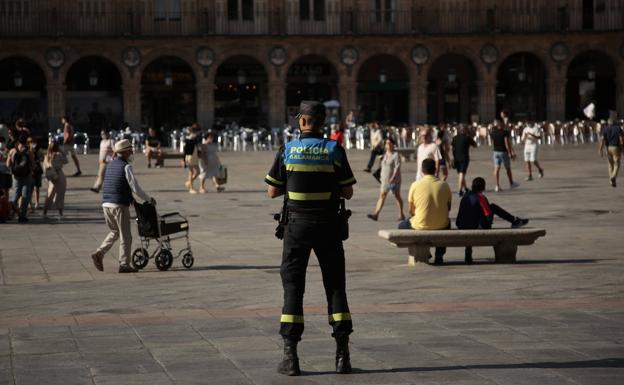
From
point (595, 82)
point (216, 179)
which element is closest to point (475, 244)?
point (216, 179)

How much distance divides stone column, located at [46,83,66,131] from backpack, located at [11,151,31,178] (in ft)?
101

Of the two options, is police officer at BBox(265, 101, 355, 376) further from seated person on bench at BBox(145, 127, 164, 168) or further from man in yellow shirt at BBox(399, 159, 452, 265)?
seated person on bench at BBox(145, 127, 164, 168)

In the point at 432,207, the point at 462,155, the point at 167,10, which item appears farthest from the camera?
the point at 167,10

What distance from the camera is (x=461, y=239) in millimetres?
16344

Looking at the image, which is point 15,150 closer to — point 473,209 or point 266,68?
point 473,209

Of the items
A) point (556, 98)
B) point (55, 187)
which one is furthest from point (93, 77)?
point (55, 187)

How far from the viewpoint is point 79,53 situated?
180 feet

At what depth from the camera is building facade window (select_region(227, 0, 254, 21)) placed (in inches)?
2231

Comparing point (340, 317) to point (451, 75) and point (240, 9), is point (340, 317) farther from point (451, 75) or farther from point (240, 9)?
point (451, 75)

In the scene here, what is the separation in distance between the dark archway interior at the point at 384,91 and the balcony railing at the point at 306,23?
239cm

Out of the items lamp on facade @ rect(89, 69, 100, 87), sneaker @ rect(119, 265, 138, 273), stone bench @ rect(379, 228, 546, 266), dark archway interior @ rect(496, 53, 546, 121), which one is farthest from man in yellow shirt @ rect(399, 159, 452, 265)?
dark archway interior @ rect(496, 53, 546, 121)

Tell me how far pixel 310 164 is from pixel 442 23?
48.4m

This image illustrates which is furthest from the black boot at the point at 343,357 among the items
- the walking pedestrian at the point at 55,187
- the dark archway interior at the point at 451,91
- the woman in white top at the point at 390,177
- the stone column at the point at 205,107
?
the dark archway interior at the point at 451,91

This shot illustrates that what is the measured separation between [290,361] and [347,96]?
47531 millimetres
